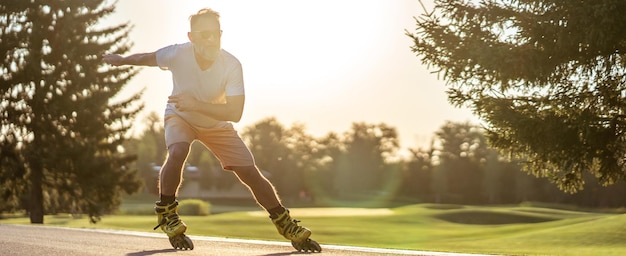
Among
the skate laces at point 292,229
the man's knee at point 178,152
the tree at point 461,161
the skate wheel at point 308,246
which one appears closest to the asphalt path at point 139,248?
the skate wheel at point 308,246

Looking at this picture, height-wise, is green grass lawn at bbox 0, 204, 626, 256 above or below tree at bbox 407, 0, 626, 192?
below

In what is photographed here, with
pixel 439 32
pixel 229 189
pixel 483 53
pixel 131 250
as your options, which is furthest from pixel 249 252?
pixel 229 189

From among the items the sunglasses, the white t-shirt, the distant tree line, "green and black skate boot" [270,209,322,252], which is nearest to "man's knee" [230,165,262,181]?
"green and black skate boot" [270,209,322,252]

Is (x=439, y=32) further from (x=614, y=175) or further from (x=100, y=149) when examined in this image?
(x=100, y=149)

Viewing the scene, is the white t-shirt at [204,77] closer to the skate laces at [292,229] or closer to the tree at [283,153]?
the skate laces at [292,229]

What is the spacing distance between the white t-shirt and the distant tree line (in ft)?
223

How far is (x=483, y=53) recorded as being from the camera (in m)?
11.4

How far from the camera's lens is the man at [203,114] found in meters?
6.39

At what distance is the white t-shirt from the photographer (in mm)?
6395

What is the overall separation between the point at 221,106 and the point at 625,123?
7852mm

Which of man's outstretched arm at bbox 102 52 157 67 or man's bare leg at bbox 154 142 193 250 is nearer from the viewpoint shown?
man's bare leg at bbox 154 142 193 250

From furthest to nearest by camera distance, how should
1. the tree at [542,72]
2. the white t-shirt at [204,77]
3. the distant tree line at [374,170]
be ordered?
the distant tree line at [374,170] < the tree at [542,72] < the white t-shirt at [204,77]

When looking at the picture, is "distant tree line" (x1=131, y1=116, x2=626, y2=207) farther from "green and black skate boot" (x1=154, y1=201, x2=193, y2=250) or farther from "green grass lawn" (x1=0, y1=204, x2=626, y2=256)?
"green and black skate boot" (x1=154, y1=201, x2=193, y2=250)

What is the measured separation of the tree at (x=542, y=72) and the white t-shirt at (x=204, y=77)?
5.69m
